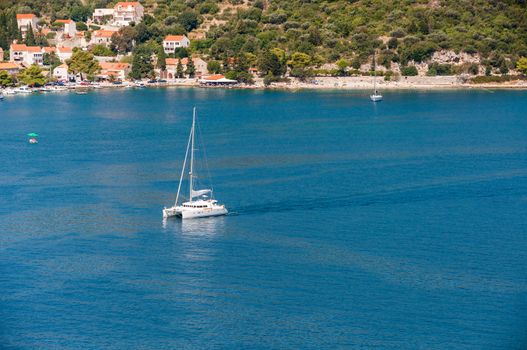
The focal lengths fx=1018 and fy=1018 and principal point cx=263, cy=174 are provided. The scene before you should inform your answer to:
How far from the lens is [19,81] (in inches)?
3263

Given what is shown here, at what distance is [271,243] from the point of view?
2859cm

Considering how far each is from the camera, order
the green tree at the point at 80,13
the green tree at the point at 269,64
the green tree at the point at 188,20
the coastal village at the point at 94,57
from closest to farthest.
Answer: the green tree at the point at 269,64 < the coastal village at the point at 94,57 < the green tree at the point at 188,20 < the green tree at the point at 80,13

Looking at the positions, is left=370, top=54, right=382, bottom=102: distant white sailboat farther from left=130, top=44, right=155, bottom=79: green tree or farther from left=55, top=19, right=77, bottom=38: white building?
left=55, top=19, right=77, bottom=38: white building

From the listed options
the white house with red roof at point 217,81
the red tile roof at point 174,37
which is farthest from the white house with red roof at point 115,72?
the white house with red roof at point 217,81

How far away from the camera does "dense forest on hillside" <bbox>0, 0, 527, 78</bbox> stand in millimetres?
82312

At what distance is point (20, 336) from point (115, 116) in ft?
126

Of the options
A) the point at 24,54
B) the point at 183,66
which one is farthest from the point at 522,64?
the point at 24,54

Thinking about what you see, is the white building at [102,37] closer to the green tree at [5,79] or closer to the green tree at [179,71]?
the green tree at [179,71]

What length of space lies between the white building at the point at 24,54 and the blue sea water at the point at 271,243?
37.1m

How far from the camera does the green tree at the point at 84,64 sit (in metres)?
84.1

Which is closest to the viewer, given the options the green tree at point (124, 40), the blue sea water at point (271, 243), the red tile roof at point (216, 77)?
the blue sea water at point (271, 243)

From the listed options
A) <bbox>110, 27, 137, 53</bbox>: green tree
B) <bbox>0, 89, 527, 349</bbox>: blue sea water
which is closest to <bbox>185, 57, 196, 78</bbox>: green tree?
<bbox>110, 27, 137, 53</bbox>: green tree

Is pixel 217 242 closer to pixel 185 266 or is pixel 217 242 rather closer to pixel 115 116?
pixel 185 266

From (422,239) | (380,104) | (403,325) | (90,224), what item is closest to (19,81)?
(380,104)
